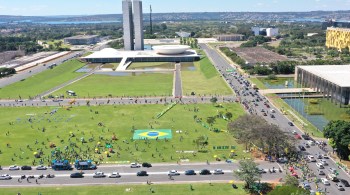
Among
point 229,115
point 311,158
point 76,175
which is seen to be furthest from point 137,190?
point 229,115

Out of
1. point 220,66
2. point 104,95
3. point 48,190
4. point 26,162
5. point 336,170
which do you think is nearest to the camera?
point 48,190

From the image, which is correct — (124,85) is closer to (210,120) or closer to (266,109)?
(210,120)

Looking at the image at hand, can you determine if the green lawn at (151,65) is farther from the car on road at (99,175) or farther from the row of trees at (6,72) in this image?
the car on road at (99,175)

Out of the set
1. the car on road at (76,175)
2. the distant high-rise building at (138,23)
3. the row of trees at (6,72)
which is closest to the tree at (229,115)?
the car on road at (76,175)

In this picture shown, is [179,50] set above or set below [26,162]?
above

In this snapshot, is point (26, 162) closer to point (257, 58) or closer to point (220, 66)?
point (220, 66)

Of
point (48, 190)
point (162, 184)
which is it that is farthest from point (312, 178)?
point (48, 190)

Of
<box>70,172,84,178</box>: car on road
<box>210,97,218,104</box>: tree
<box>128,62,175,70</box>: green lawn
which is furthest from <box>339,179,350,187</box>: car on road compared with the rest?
<box>128,62,175,70</box>: green lawn

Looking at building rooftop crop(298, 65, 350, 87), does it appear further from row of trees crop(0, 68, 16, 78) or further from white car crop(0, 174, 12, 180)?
row of trees crop(0, 68, 16, 78)
